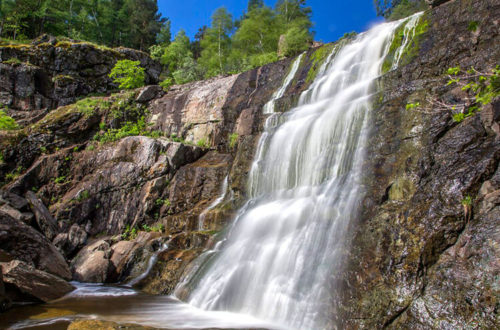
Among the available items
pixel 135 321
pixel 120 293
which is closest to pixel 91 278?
pixel 120 293

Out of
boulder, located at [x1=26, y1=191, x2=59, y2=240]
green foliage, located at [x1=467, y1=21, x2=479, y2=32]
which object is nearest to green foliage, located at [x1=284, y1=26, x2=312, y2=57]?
green foliage, located at [x1=467, y1=21, x2=479, y2=32]

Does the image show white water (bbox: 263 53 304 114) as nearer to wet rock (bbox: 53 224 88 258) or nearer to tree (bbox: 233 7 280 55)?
wet rock (bbox: 53 224 88 258)

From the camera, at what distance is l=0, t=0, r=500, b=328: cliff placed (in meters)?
4.75

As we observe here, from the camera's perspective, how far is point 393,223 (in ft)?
18.4

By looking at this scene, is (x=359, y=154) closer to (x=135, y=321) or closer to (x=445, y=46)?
(x=445, y=46)

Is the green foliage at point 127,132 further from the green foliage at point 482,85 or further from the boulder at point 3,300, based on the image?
the green foliage at point 482,85

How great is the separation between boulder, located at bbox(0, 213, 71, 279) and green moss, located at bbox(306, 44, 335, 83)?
12.4 metres

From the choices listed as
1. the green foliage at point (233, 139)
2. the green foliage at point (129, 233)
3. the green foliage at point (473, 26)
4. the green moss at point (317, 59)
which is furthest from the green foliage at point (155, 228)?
the green foliage at point (473, 26)

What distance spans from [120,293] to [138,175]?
6.67 metres

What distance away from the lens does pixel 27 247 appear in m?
9.28

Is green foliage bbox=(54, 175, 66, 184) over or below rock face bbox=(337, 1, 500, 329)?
over

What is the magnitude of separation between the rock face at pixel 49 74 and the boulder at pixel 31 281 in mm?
17846

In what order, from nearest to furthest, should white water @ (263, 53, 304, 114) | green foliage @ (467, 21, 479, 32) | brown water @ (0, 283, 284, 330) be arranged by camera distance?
brown water @ (0, 283, 284, 330) < green foliage @ (467, 21, 479, 32) < white water @ (263, 53, 304, 114)

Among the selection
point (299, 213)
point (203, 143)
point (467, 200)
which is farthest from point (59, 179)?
point (467, 200)
